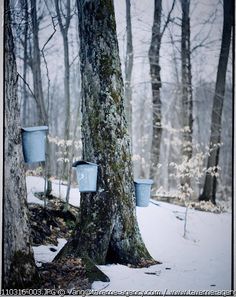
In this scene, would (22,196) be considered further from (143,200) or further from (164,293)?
(164,293)

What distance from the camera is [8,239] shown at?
2.77 metres

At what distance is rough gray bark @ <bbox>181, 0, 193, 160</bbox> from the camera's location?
344cm

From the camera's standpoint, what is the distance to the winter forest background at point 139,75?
11.0 feet

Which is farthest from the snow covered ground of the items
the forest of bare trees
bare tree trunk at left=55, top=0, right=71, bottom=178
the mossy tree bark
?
the mossy tree bark

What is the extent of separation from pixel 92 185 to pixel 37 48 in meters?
1.56

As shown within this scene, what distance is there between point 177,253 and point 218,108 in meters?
1.60

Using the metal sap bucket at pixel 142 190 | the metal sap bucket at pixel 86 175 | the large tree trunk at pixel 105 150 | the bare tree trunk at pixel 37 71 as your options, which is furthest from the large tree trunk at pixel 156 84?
the bare tree trunk at pixel 37 71

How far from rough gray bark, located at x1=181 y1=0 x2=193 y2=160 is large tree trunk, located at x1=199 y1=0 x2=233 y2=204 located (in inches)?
10.0

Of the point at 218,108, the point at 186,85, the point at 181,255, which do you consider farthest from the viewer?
the point at 186,85

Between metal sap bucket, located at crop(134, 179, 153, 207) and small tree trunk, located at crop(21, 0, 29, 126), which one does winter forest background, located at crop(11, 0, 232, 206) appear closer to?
small tree trunk, located at crop(21, 0, 29, 126)

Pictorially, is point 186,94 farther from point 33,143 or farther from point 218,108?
point 33,143

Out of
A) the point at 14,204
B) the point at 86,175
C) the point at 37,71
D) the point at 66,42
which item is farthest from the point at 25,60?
the point at 14,204

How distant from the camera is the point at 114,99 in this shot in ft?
10.5

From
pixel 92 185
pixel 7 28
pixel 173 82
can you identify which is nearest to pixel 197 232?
pixel 92 185
